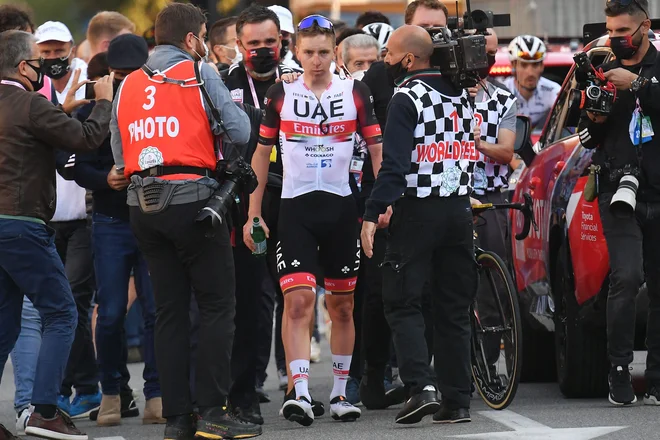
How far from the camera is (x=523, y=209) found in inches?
379

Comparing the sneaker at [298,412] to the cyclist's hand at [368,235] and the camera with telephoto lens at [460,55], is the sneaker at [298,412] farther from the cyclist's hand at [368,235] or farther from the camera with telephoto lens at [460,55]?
the camera with telephoto lens at [460,55]

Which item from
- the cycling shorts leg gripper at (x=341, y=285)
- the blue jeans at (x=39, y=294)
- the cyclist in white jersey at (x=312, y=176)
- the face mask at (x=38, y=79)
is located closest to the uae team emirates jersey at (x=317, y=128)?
the cyclist in white jersey at (x=312, y=176)

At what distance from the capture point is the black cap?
923 cm

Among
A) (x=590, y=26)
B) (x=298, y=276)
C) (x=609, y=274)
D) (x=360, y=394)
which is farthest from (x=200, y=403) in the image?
(x=590, y=26)

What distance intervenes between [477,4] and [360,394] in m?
12.1

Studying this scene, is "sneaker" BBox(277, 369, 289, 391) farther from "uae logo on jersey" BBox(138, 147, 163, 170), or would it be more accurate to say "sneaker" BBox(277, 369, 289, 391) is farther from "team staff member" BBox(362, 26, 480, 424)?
"uae logo on jersey" BBox(138, 147, 163, 170)

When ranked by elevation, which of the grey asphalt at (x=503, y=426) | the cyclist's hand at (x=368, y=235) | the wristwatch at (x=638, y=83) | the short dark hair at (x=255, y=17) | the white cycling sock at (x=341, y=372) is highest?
the short dark hair at (x=255, y=17)

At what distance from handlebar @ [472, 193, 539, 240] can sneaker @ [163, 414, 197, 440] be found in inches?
90.4

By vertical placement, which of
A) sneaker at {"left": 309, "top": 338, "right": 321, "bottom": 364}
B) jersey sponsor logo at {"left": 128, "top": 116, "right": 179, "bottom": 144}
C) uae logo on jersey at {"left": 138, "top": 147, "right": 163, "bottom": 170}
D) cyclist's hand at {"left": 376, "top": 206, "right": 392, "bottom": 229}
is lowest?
sneaker at {"left": 309, "top": 338, "right": 321, "bottom": 364}

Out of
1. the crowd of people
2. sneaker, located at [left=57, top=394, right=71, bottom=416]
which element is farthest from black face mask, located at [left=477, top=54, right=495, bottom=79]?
sneaker, located at [left=57, top=394, right=71, bottom=416]

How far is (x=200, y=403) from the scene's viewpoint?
26.7 feet

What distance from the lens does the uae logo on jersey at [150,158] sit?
26.2 feet

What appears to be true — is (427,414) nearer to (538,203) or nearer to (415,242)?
(415,242)

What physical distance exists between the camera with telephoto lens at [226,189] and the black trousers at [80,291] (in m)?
1.96
